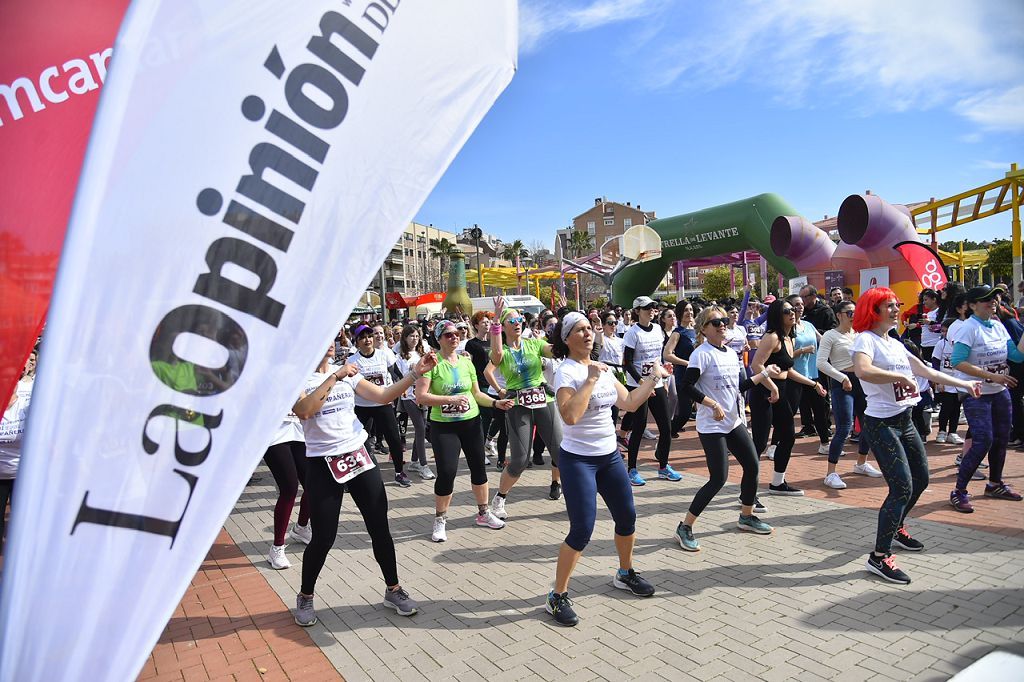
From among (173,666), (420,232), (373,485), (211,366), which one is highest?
(420,232)

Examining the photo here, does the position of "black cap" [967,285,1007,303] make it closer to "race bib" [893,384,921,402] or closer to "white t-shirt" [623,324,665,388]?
"race bib" [893,384,921,402]

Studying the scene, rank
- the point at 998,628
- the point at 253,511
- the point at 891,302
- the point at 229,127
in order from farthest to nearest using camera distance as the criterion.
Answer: the point at 253,511 < the point at 891,302 < the point at 998,628 < the point at 229,127

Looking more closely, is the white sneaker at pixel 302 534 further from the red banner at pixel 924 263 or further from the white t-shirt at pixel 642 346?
the red banner at pixel 924 263

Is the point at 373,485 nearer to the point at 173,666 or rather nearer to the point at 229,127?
the point at 173,666

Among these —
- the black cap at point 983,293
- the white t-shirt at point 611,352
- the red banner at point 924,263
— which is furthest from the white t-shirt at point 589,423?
the red banner at point 924,263

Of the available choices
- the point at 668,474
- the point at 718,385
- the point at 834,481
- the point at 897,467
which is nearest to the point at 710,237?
the point at 668,474

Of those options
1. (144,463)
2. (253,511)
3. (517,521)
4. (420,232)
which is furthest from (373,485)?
(420,232)

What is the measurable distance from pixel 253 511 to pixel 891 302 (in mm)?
6714

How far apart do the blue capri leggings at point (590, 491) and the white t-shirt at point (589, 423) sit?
0.05 meters

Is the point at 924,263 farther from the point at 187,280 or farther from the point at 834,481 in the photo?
the point at 187,280

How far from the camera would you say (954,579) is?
4.32m

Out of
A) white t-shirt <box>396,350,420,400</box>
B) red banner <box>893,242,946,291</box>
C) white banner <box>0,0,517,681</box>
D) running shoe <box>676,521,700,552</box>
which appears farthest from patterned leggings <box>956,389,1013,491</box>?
red banner <box>893,242,946,291</box>

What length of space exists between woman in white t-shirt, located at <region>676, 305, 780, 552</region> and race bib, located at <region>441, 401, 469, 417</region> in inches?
76.0

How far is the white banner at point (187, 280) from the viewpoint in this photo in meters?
1.12
